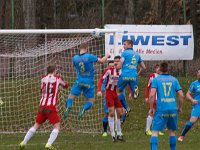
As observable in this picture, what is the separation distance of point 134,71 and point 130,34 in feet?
19.1

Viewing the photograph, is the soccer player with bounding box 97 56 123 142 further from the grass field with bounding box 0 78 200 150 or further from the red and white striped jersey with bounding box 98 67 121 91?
the grass field with bounding box 0 78 200 150

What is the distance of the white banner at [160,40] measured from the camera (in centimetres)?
2417

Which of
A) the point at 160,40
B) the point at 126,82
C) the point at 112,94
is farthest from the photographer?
the point at 160,40

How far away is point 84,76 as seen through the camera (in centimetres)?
1752

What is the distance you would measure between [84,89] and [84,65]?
2.73 ft

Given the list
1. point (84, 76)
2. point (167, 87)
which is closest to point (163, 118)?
point (167, 87)

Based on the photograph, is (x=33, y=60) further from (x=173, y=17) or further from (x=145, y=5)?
(x=145, y=5)

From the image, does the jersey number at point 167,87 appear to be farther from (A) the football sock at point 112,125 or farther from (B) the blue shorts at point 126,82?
(B) the blue shorts at point 126,82

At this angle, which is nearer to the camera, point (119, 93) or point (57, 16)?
point (119, 93)

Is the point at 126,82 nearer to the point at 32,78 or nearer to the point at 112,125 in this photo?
the point at 112,125

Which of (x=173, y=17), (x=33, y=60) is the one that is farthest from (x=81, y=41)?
(x=173, y=17)

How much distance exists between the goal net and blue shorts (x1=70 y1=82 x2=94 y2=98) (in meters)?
1.80

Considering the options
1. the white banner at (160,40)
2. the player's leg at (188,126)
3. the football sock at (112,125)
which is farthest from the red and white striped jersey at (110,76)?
the white banner at (160,40)

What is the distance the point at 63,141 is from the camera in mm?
17250
